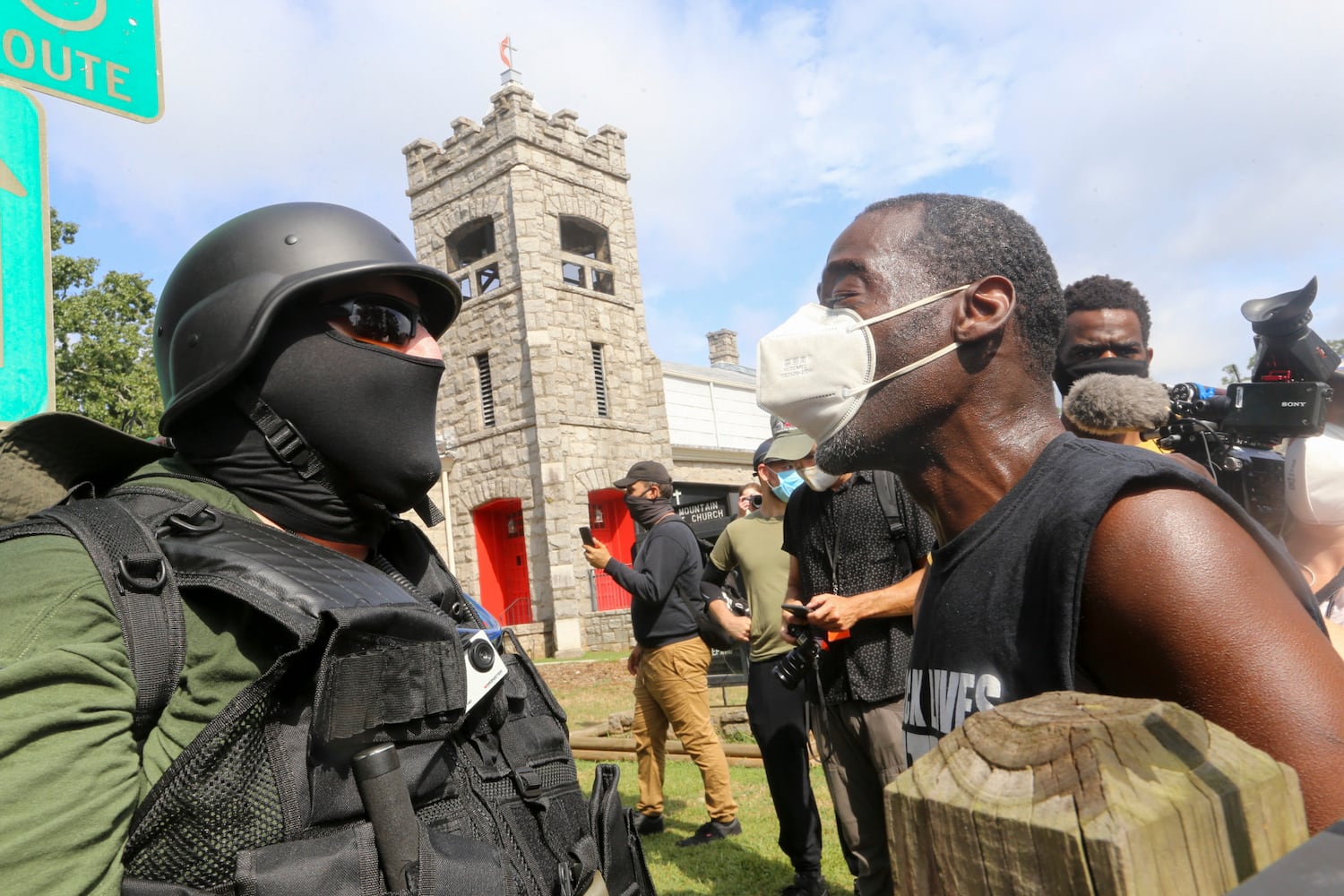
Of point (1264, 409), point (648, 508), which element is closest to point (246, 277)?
point (1264, 409)

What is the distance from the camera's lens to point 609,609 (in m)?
19.3

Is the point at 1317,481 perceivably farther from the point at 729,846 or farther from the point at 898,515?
the point at 729,846

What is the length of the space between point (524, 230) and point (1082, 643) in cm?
2000

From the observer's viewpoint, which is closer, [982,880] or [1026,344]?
[982,880]

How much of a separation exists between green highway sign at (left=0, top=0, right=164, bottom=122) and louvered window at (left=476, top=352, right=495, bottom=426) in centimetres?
1835

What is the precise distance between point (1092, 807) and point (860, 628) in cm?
307

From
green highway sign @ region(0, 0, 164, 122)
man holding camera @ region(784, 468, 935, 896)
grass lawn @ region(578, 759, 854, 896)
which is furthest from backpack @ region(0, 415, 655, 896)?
grass lawn @ region(578, 759, 854, 896)

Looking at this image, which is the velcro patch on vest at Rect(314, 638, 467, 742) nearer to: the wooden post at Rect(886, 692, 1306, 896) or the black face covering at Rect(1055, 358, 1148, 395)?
the wooden post at Rect(886, 692, 1306, 896)

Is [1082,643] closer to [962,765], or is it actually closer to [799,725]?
[962,765]

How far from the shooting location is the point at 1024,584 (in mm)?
1324

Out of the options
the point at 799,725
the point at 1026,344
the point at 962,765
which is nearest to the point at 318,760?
the point at 962,765

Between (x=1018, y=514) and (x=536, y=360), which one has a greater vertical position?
(x=536, y=360)

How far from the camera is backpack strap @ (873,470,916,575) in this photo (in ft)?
12.0

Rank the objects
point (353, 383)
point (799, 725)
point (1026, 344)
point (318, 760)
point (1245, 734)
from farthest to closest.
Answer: point (799, 725)
point (353, 383)
point (1026, 344)
point (318, 760)
point (1245, 734)
